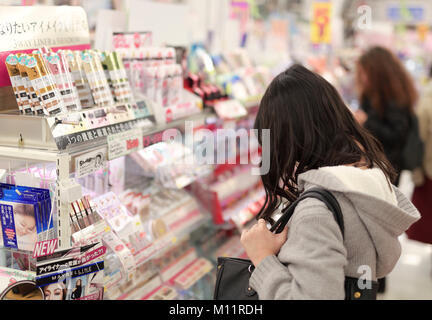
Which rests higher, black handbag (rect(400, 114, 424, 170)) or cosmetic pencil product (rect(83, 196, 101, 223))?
cosmetic pencil product (rect(83, 196, 101, 223))

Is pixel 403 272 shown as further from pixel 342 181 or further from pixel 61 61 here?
pixel 61 61

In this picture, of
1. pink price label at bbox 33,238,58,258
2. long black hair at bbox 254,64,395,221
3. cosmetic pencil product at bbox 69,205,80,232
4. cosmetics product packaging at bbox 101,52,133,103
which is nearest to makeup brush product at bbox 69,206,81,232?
cosmetic pencil product at bbox 69,205,80,232

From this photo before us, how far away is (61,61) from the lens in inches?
69.6

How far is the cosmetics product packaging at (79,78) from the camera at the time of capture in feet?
6.03

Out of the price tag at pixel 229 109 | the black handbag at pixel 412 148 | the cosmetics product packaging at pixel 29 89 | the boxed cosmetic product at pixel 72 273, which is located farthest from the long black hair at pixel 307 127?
the black handbag at pixel 412 148

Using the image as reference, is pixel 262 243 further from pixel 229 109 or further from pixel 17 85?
pixel 229 109

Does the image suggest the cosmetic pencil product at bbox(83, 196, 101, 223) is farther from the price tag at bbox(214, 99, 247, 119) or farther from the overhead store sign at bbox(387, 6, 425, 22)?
the overhead store sign at bbox(387, 6, 425, 22)

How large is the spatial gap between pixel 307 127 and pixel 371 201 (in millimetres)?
300

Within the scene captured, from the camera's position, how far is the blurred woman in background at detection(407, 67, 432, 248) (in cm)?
408

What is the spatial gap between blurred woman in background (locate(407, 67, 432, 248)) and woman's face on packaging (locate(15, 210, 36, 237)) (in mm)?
3553

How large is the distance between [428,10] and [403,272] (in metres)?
9.78

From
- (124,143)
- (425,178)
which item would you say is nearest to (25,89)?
Result: (124,143)

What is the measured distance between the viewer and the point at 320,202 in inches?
50.1
